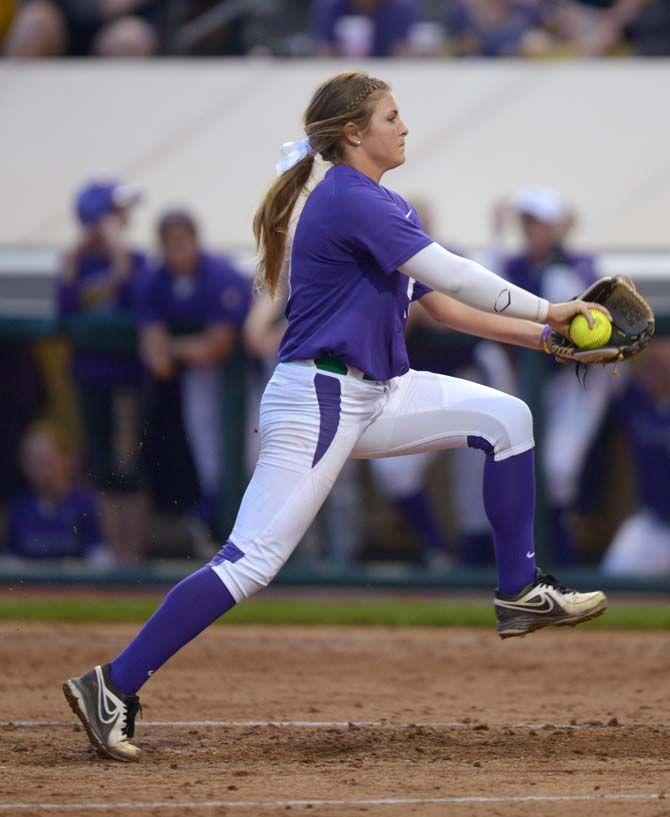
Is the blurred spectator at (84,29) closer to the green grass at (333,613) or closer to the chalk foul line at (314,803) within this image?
the green grass at (333,613)

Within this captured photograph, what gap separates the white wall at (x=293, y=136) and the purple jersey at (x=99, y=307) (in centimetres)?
109

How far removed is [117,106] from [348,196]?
6668 mm

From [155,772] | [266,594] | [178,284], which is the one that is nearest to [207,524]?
[266,594]

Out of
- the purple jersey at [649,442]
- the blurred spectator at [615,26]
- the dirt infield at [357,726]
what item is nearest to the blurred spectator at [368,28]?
the blurred spectator at [615,26]

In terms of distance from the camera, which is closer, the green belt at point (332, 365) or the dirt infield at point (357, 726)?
the dirt infield at point (357, 726)

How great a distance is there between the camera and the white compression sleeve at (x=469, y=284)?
4.58m

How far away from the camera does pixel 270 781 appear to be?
4.43 metres

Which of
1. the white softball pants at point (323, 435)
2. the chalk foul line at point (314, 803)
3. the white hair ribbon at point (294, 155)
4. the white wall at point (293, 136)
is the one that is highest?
the white wall at point (293, 136)

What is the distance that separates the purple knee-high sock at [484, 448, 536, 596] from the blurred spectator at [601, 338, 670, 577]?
395 centimetres

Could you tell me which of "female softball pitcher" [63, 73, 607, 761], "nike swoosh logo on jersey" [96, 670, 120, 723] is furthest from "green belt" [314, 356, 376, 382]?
"nike swoosh logo on jersey" [96, 670, 120, 723]

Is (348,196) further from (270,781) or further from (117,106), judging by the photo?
(117,106)

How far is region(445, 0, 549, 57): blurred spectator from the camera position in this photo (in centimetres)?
1079

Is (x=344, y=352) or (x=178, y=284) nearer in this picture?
(x=344, y=352)

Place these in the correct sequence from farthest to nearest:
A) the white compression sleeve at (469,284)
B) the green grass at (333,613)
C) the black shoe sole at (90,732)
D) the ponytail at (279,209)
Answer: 1. the green grass at (333,613)
2. the ponytail at (279,209)
3. the black shoe sole at (90,732)
4. the white compression sleeve at (469,284)
